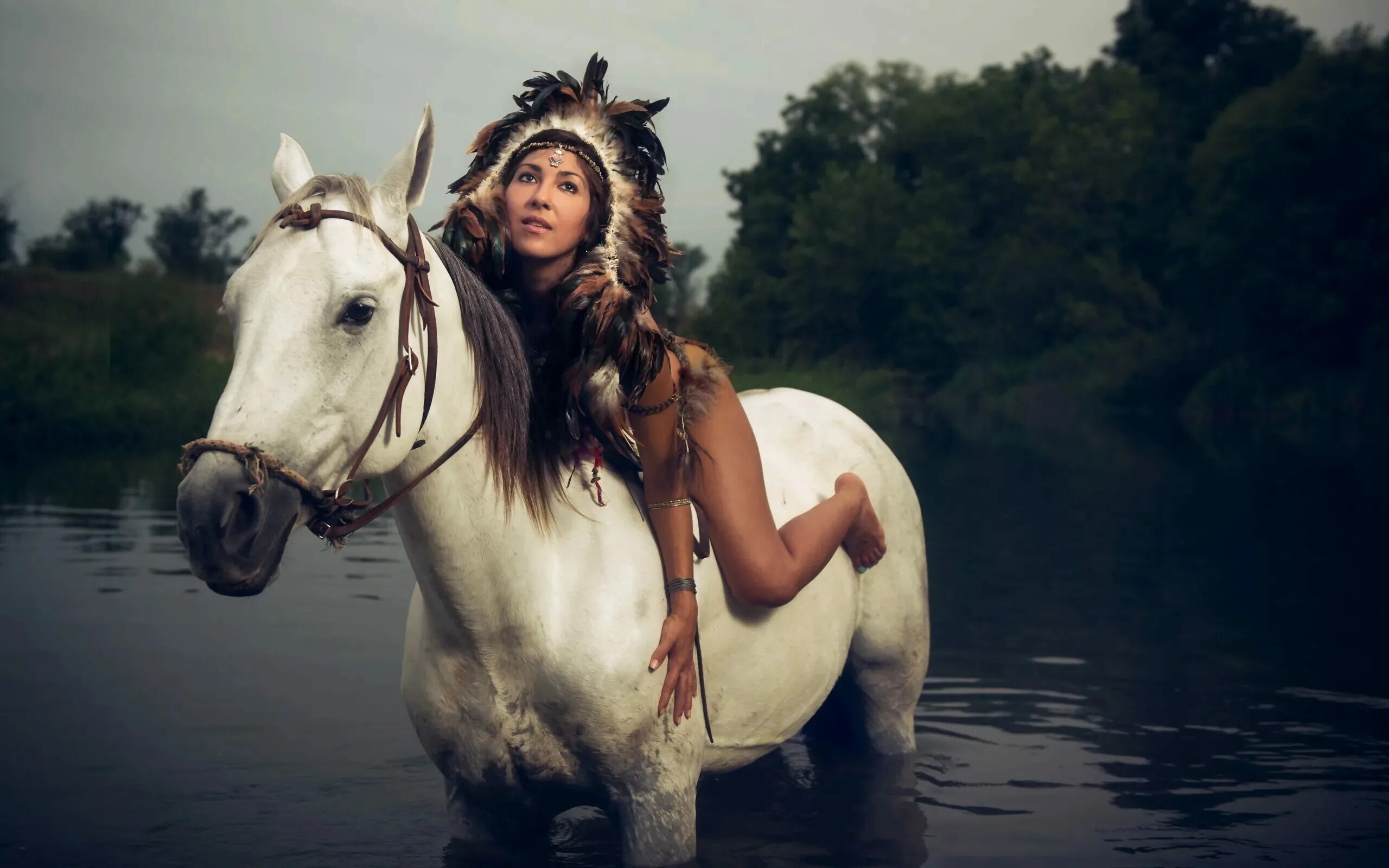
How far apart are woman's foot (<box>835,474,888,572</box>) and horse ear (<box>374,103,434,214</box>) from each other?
1808 millimetres

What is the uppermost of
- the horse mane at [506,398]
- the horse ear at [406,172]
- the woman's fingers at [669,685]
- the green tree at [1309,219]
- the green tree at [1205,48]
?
the green tree at [1205,48]

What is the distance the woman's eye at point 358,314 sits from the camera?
2572mm

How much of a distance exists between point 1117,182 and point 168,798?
53145mm

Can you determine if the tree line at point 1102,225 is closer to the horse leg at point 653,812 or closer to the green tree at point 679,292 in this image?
the green tree at point 679,292

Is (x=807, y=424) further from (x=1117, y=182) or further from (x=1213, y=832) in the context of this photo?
(x=1117, y=182)

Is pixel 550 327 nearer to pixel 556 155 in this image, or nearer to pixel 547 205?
pixel 547 205

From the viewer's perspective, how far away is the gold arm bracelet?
321 cm

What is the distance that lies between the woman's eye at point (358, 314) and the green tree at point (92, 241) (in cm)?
2314

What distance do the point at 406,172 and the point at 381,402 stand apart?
0.51 meters

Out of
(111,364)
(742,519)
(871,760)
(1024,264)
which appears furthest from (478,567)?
(1024,264)

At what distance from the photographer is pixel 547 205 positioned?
314 centimetres

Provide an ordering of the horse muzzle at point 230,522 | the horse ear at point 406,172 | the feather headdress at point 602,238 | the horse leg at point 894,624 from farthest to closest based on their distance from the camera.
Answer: the horse leg at point 894,624, the feather headdress at point 602,238, the horse ear at point 406,172, the horse muzzle at point 230,522

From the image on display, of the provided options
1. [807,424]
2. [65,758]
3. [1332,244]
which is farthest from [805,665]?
[1332,244]

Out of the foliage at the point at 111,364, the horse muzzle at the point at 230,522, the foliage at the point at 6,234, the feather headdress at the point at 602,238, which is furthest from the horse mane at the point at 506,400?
the foliage at the point at 6,234
